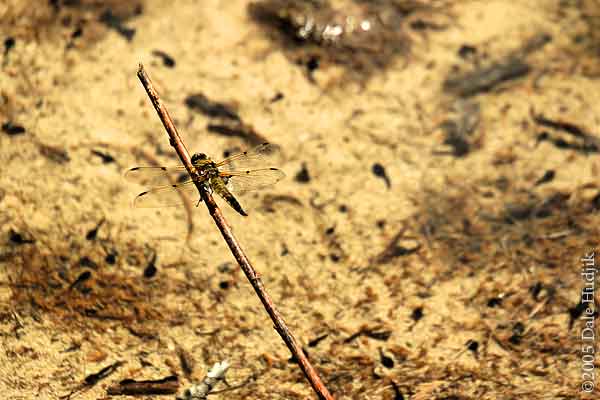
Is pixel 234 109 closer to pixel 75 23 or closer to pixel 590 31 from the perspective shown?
pixel 75 23

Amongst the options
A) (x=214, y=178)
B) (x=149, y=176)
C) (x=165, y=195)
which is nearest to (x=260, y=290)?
(x=214, y=178)

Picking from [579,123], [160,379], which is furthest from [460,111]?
[160,379]

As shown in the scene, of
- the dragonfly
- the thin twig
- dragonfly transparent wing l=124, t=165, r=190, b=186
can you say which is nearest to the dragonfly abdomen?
the dragonfly

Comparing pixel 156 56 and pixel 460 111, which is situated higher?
pixel 156 56

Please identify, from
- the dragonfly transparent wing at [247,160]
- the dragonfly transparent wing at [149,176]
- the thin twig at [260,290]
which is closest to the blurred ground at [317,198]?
the dragonfly transparent wing at [149,176]

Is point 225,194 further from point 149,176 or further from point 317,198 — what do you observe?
point 317,198

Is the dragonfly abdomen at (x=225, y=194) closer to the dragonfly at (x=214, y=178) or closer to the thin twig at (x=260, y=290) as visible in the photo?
the dragonfly at (x=214, y=178)

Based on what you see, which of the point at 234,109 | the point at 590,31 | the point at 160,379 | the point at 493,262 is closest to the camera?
the point at 160,379
